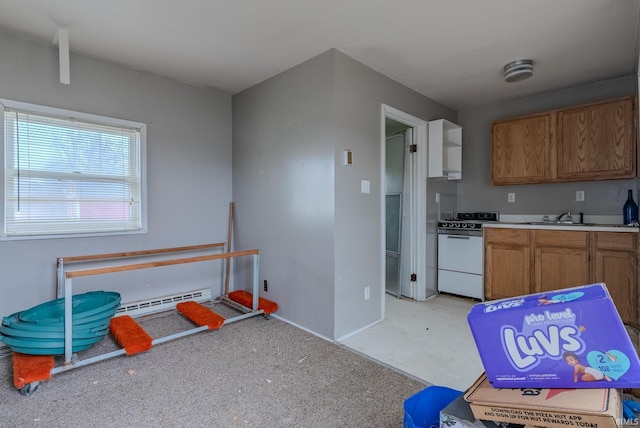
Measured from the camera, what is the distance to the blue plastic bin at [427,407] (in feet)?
3.87

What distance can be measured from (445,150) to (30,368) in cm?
427

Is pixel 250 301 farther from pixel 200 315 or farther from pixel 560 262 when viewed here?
pixel 560 262

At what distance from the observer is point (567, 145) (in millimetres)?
3209

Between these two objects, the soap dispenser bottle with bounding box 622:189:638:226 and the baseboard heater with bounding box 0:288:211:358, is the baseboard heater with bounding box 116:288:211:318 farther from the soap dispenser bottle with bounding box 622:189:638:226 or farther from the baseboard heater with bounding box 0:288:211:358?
the soap dispenser bottle with bounding box 622:189:638:226

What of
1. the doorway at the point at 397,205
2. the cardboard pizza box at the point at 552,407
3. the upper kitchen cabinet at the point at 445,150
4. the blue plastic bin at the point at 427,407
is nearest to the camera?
the cardboard pizza box at the point at 552,407

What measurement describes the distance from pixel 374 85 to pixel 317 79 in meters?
0.60

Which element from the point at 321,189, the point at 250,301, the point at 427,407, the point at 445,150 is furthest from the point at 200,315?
the point at 445,150

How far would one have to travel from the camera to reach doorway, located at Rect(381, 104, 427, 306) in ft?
11.9

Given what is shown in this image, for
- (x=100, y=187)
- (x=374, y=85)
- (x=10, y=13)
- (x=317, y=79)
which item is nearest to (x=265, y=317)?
(x=100, y=187)

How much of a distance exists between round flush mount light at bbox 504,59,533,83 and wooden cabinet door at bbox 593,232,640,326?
1.60 metres

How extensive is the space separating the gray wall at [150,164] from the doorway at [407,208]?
6.62 ft

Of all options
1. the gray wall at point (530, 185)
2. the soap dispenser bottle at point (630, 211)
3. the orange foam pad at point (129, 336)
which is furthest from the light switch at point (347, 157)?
the soap dispenser bottle at point (630, 211)

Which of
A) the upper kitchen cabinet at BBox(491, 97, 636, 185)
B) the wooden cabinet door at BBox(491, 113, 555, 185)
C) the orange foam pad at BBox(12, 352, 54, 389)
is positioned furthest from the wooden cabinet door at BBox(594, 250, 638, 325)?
the orange foam pad at BBox(12, 352, 54, 389)

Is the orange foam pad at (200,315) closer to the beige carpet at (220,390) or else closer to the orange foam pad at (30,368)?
the beige carpet at (220,390)
